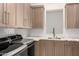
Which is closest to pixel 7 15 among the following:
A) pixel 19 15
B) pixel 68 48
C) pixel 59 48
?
pixel 19 15

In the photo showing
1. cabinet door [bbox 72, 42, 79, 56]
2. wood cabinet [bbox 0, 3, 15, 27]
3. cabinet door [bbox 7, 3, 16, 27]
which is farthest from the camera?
cabinet door [bbox 72, 42, 79, 56]

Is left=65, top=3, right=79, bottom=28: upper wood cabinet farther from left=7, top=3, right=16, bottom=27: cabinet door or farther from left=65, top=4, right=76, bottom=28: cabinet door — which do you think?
left=7, top=3, right=16, bottom=27: cabinet door

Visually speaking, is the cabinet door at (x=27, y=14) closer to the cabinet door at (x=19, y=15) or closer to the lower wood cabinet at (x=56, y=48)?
the cabinet door at (x=19, y=15)

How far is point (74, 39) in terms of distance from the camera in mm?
2252

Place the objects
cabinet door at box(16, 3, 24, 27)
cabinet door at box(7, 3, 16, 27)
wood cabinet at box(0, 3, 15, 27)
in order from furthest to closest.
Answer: cabinet door at box(16, 3, 24, 27)
cabinet door at box(7, 3, 16, 27)
wood cabinet at box(0, 3, 15, 27)

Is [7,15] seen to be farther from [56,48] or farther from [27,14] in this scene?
[56,48]

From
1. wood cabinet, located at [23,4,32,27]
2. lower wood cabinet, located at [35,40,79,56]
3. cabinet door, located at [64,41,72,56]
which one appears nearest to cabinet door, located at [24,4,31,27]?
wood cabinet, located at [23,4,32,27]

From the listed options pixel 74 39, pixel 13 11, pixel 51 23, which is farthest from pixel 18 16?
pixel 74 39

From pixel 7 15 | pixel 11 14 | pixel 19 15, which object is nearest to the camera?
pixel 7 15

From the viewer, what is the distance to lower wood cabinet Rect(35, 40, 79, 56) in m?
2.30

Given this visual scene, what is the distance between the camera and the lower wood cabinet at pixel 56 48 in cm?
230

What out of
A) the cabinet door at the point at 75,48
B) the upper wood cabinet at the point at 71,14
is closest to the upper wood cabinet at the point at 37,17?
the upper wood cabinet at the point at 71,14

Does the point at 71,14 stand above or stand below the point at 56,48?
above

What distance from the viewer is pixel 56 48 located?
2.34 meters
